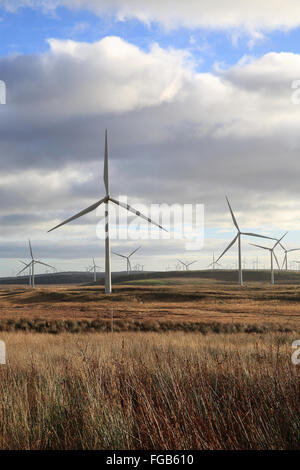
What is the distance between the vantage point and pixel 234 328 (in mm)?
35656

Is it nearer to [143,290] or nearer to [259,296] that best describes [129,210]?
[143,290]

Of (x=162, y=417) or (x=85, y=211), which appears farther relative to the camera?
(x=85, y=211)

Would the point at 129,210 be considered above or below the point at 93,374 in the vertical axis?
above

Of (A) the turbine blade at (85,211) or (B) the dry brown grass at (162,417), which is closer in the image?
(B) the dry brown grass at (162,417)

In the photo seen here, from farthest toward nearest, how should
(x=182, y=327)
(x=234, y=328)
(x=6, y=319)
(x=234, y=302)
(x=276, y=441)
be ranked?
(x=234, y=302) → (x=6, y=319) → (x=182, y=327) → (x=234, y=328) → (x=276, y=441)

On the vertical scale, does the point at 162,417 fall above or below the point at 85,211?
below

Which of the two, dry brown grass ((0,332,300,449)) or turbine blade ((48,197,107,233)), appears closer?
dry brown grass ((0,332,300,449))

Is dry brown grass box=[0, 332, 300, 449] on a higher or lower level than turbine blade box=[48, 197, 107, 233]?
lower

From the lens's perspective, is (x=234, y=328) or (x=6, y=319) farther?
(x=6, y=319)

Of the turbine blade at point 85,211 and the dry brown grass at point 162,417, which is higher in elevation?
the turbine blade at point 85,211

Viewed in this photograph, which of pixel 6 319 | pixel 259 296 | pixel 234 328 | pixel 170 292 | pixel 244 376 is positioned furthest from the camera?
pixel 170 292
